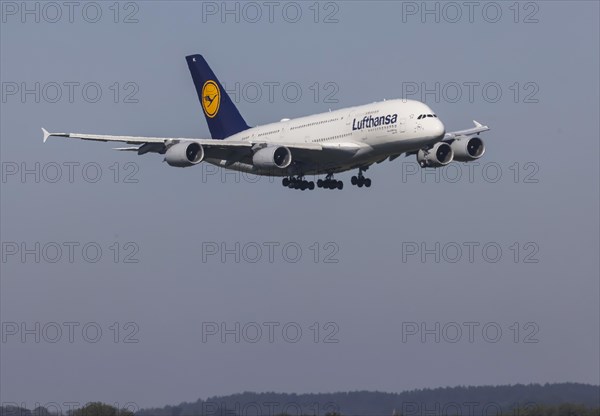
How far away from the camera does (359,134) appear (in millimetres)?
68438

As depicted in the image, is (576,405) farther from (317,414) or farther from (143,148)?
(143,148)

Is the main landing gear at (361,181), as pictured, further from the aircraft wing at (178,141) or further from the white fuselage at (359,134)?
the aircraft wing at (178,141)

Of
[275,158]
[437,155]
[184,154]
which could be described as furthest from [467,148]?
[184,154]

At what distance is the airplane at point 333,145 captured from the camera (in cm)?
6669

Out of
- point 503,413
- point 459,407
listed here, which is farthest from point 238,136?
point 503,413

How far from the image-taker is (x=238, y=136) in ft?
257

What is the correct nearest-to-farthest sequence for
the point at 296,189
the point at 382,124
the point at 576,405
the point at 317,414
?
1. the point at 576,405
2. the point at 317,414
3. the point at 382,124
4. the point at 296,189

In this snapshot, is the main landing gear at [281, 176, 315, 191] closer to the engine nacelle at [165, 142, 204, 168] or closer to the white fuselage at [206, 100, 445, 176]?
the white fuselage at [206, 100, 445, 176]

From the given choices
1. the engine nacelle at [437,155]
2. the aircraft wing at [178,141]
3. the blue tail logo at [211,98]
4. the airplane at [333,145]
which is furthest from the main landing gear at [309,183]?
the blue tail logo at [211,98]

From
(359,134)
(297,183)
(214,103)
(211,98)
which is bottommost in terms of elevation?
(297,183)

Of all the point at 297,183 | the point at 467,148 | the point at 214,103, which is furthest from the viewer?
the point at 214,103

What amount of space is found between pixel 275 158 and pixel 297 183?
12.5ft

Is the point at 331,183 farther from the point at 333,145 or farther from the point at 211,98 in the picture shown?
the point at 211,98

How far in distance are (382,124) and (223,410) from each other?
16926 mm
